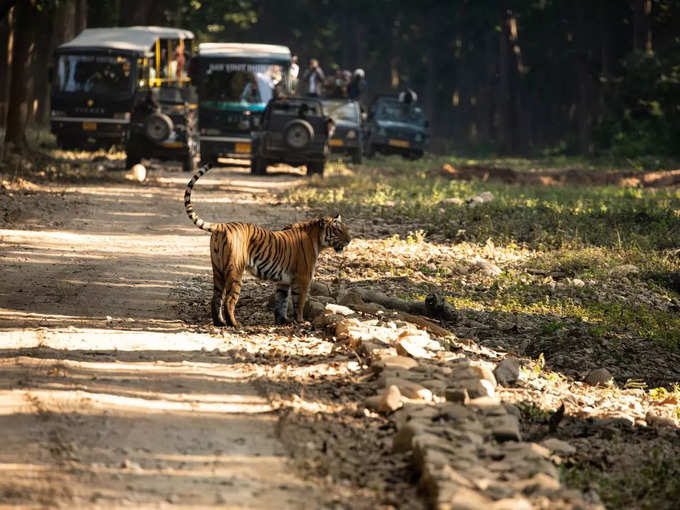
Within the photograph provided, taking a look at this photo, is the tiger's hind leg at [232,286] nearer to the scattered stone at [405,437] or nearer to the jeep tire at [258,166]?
the scattered stone at [405,437]

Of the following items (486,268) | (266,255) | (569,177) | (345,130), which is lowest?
(569,177)

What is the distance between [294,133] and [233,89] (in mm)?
3917

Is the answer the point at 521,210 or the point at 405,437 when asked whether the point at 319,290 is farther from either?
the point at 521,210

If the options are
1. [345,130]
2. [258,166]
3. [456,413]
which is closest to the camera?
[456,413]

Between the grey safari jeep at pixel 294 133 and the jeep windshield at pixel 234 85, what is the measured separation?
2.53 m

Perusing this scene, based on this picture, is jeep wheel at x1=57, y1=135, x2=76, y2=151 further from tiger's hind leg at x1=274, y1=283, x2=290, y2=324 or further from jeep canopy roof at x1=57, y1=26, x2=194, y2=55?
tiger's hind leg at x1=274, y1=283, x2=290, y2=324

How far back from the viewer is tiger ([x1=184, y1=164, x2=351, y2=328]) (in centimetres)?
1024

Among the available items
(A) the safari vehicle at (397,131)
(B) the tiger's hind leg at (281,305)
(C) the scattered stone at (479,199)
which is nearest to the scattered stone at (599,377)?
(B) the tiger's hind leg at (281,305)

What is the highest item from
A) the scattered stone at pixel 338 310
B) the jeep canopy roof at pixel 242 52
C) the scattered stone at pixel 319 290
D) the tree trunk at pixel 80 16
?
the tree trunk at pixel 80 16

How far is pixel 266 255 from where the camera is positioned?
10.5 meters

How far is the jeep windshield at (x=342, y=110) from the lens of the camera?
34406mm

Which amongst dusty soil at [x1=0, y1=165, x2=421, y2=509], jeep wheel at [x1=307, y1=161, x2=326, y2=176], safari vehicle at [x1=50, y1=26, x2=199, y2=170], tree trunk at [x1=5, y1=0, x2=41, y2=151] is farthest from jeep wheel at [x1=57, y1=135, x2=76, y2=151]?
dusty soil at [x1=0, y1=165, x2=421, y2=509]

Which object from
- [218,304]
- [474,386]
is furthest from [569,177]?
[474,386]

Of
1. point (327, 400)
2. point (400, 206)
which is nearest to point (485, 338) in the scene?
point (327, 400)
